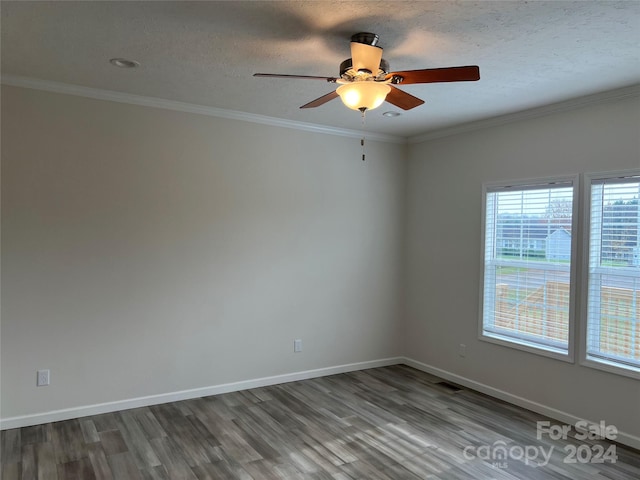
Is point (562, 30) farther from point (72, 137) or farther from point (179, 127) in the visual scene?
point (72, 137)

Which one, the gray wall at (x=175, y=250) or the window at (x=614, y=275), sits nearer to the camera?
the window at (x=614, y=275)

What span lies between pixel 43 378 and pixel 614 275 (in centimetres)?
447

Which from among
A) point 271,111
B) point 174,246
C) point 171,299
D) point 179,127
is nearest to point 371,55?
point 271,111

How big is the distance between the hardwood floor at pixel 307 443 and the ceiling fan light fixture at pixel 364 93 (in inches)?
89.7

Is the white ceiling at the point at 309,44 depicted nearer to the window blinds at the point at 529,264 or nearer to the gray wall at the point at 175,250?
the gray wall at the point at 175,250

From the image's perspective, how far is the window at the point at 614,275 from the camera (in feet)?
10.7

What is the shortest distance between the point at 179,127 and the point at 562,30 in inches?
119

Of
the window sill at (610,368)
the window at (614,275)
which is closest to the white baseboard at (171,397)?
the window sill at (610,368)

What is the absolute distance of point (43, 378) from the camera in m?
3.48

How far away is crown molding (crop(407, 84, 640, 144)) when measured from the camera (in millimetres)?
3332

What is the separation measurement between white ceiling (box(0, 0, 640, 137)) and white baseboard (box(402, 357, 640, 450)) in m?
2.58

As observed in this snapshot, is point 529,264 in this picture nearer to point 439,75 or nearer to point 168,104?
point 439,75

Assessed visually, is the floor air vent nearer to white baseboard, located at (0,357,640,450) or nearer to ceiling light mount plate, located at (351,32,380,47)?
white baseboard, located at (0,357,640,450)

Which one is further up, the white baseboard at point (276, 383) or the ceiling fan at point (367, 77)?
the ceiling fan at point (367, 77)
